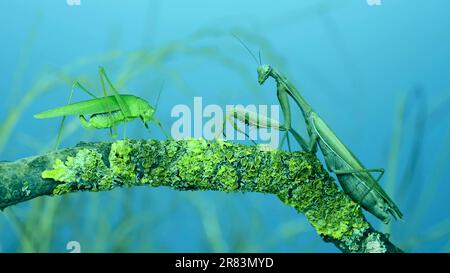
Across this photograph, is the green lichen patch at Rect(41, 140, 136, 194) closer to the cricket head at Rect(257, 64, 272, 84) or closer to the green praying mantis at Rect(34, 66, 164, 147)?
the green praying mantis at Rect(34, 66, 164, 147)

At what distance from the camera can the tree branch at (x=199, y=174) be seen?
45.0 inches

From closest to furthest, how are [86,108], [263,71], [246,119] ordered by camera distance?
[86,108] → [246,119] → [263,71]

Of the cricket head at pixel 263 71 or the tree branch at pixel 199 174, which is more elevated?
the cricket head at pixel 263 71

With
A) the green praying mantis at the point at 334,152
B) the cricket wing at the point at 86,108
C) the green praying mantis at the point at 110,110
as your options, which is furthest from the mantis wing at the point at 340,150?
the cricket wing at the point at 86,108

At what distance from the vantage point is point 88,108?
3.90 feet

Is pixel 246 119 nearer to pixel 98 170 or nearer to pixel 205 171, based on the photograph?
pixel 205 171

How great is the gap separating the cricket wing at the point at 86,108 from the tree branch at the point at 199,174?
10 cm

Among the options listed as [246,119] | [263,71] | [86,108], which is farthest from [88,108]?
[263,71]

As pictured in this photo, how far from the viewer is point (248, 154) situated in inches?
48.3

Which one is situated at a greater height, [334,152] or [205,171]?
[334,152]

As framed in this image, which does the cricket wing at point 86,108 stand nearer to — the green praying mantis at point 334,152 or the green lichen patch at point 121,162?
the green lichen patch at point 121,162

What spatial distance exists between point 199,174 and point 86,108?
0.36 metres

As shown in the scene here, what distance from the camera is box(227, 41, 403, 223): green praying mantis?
4.43 ft
